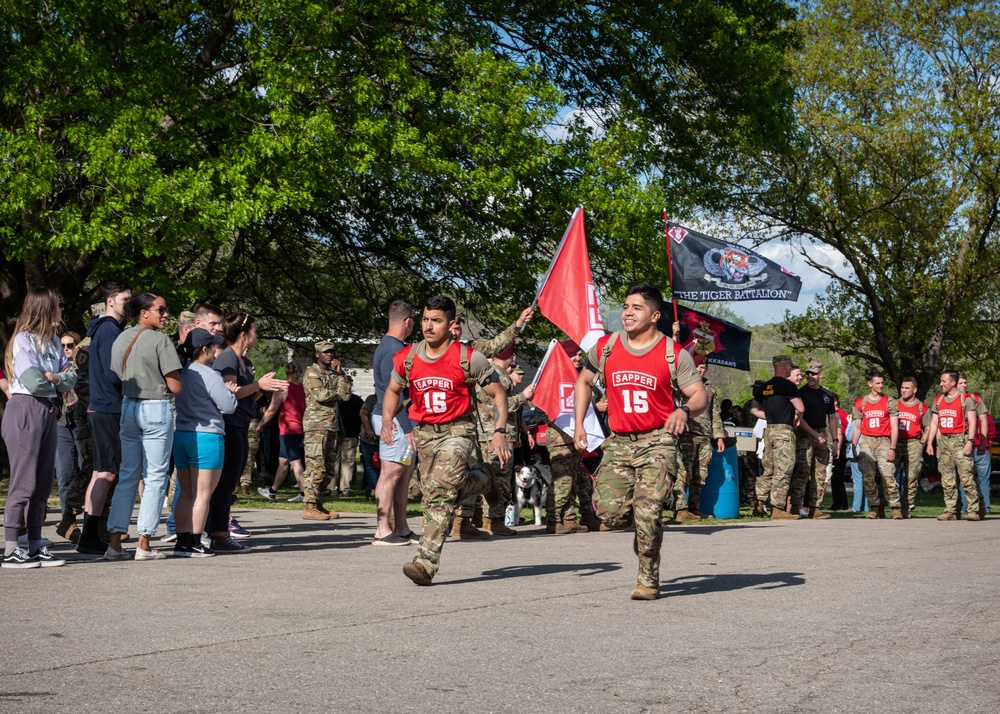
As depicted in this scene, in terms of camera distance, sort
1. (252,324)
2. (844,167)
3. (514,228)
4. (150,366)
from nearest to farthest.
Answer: (150,366), (252,324), (514,228), (844,167)

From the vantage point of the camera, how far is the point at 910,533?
13125 millimetres

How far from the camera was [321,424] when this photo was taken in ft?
47.6

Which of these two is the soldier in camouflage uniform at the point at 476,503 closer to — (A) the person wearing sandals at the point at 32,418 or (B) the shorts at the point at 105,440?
(B) the shorts at the point at 105,440

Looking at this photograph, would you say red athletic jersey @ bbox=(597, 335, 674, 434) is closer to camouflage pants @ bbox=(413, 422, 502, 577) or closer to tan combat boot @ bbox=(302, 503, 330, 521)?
camouflage pants @ bbox=(413, 422, 502, 577)

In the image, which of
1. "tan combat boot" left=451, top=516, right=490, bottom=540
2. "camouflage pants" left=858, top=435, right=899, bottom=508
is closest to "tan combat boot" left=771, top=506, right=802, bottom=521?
"camouflage pants" left=858, top=435, right=899, bottom=508

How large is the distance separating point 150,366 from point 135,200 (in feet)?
27.2

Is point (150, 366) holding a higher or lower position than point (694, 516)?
higher

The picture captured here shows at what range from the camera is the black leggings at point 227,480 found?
10.1m

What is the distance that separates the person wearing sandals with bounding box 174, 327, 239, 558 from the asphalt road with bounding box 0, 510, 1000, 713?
15.6 inches

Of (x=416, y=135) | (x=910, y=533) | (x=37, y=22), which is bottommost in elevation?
(x=910, y=533)

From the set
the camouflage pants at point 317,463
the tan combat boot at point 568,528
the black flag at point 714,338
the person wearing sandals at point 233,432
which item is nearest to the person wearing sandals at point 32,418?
the person wearing sandals at point 233,432

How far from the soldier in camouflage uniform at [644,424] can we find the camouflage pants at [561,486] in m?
4.86

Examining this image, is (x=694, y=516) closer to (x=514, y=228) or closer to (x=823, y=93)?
(x=514, y=228)

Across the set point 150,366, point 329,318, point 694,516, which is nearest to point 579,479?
point 694,516
